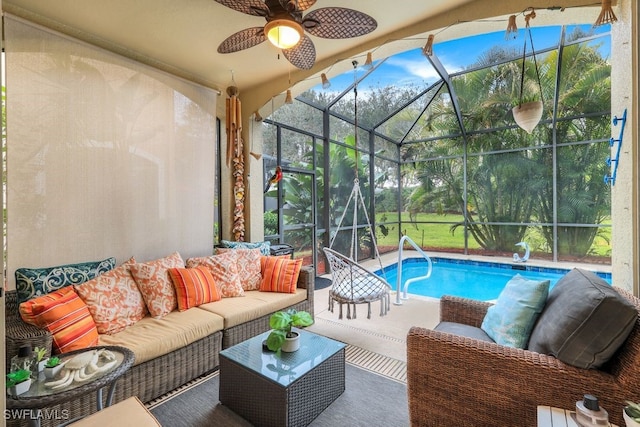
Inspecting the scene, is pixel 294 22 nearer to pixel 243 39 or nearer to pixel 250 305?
pixel 243 39

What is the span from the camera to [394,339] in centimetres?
304

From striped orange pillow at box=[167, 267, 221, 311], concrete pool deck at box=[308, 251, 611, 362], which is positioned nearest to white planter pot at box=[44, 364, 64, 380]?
striped orange pillow at box=[167, 267, 221, 311]

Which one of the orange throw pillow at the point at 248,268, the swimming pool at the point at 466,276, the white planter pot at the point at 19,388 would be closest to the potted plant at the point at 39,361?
the white planter pot at the point at 19,388

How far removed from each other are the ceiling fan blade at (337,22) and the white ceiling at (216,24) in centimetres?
53

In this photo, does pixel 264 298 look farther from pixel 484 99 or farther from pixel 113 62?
pixel 484 99

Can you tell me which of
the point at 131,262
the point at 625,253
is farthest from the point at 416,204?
the point at 131,262

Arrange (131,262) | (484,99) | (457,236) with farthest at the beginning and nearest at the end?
(457,236) → (484,99) → (131,262)

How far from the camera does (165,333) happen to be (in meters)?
2.23

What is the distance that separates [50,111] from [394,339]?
361 cm

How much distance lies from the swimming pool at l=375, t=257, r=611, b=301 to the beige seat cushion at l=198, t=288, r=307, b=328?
2.89 m

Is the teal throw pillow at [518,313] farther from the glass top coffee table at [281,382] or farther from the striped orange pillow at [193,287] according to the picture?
the striped orange pillow at [193,287]

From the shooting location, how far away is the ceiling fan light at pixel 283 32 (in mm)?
1851

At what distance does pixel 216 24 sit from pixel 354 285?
2.72 meters

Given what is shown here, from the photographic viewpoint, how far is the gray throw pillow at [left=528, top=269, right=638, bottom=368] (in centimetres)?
133
